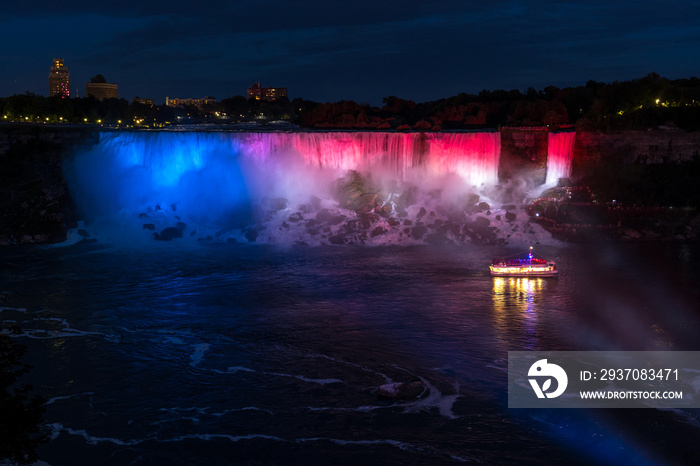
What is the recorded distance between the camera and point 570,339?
23.5 m

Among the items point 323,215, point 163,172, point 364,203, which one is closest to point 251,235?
point 323,215

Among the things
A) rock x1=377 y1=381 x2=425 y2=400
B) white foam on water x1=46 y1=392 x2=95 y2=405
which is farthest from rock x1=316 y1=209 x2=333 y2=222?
white foam on water x1=46 y1=392 x2=95 y2=405

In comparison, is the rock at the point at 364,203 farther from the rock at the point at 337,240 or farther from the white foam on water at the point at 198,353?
the white foam on water at the point at 198,353

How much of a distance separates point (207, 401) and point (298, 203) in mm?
29588

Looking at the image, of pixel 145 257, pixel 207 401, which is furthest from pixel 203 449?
pixel 145 257

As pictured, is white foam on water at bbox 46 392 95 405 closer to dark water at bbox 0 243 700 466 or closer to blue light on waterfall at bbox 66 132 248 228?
dark water at bbox 0 243 700 466

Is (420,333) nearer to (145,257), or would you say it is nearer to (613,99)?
(145,257)

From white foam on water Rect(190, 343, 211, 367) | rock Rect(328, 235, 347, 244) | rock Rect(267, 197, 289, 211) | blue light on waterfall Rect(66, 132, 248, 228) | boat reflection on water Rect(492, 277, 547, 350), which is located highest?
blue light on waterfall Rect(66, 132, 248, 228)

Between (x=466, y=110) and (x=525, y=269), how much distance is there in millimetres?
46647

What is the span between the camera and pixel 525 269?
32938mm

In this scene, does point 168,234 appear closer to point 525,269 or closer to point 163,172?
point 163,172

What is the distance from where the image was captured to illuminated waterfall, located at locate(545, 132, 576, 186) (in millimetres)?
48781

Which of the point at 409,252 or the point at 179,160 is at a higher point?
the point at 179,160

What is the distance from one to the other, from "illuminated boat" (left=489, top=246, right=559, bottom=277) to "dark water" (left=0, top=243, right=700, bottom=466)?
644 millimetres
